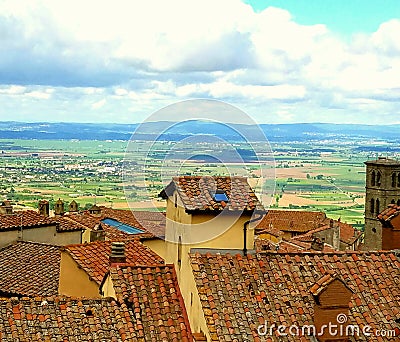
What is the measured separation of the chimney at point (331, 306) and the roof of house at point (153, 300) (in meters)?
2.66

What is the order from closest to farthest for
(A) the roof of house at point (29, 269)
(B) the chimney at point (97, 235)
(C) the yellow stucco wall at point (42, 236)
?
1. (A) the roof of house at point (29, 269)
2. (C) the yellow stucco wall at point (42, 236)
3. (B) the chimney at point (97, 235)

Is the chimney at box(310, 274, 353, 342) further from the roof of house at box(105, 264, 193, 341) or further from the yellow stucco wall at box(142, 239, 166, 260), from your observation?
the yellow stucco wall at box(142, 239, 166, 260)

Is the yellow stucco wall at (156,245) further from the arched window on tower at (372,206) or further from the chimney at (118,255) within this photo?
the arched window on tower at (372,206)

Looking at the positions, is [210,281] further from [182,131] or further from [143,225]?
[143,225]

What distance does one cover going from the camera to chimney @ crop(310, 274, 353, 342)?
508 inches

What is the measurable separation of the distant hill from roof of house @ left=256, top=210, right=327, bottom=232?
10.4m

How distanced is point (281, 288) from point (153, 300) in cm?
284

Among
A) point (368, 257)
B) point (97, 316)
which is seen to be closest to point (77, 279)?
point (97, 316)

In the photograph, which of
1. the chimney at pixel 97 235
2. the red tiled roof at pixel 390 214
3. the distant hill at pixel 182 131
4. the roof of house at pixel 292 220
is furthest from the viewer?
the roof of house at pixel 292 220

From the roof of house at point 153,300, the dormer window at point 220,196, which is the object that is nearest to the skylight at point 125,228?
the roof of house at point 153,300

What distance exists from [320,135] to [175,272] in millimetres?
72622

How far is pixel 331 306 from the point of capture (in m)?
13.0

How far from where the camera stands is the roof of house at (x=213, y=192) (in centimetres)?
1468

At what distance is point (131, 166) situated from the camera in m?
16.0
